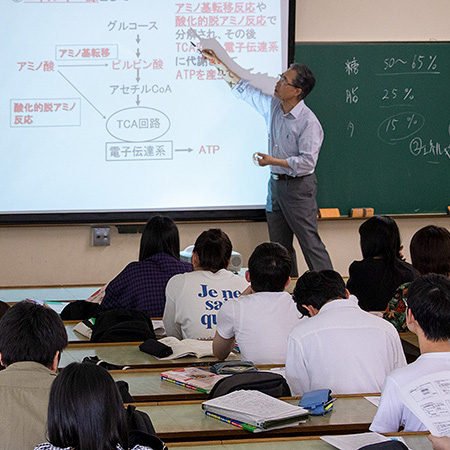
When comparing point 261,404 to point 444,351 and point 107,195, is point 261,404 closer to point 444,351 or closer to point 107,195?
point 444,351

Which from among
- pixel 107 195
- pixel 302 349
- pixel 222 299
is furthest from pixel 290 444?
pixel 107 195

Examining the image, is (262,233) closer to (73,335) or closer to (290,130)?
(290,130)

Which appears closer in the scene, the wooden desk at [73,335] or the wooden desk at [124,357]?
the wooden desk at [124,357]

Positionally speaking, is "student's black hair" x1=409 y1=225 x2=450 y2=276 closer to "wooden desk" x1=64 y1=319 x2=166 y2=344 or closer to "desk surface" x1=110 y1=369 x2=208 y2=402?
"wooden desk" x1=64 y1=319 x2=166 y2=344

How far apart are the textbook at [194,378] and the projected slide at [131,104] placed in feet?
10.3

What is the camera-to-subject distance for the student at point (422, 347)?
6.41 ft

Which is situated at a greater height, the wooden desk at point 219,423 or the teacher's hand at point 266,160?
the teacher's hand at point 266,160

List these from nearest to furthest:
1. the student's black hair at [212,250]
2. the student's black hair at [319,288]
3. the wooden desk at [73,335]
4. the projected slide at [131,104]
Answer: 1. the student's black hair at [319,288]
2. the wooden desk at [73,335]
3. the student's black hair at [212,250]
4. the projected slide at [131,104]

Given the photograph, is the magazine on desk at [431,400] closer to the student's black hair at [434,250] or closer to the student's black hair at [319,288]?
the student's black hair at [319,288]

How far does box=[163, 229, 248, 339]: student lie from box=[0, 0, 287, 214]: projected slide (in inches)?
83.8

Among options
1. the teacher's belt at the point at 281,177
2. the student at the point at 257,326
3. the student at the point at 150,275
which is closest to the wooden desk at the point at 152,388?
the student at the point at 257,326

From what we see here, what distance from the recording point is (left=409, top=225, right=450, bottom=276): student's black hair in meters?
3.56

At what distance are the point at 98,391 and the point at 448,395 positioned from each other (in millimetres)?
902

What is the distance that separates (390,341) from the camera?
8.10 ft
